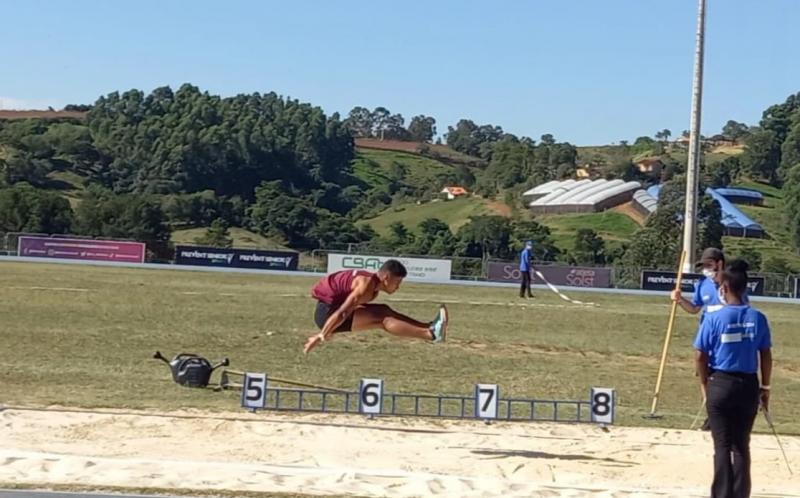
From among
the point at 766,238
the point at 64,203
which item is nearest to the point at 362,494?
the point at 64,203

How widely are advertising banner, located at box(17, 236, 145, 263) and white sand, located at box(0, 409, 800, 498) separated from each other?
41.4 metres

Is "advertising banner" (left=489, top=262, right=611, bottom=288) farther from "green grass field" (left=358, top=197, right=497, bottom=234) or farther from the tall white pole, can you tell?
"green grass field" (left=358, top=197, right=497, bottom=234)

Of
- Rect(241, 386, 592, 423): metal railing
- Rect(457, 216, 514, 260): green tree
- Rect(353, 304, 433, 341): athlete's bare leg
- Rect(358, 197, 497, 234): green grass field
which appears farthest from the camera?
Rect(358, 197, 497, 234): green grass field

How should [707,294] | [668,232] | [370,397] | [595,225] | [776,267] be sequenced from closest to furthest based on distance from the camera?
[707,294] → [370,397] → [776,267] → [668,232] → [595,225]

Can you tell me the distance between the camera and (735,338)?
320 inches

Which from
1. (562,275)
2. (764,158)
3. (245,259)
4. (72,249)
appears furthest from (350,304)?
(764,158)

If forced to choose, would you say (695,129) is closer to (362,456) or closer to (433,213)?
(362,456)

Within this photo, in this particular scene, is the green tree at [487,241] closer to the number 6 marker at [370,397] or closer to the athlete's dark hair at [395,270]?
the number 6 marker at [370,397]

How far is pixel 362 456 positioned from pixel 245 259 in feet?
139

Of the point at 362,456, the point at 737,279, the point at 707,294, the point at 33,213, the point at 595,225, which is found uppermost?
the point at 595,225

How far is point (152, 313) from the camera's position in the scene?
2347 cm

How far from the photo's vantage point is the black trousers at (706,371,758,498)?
8164 millimetres

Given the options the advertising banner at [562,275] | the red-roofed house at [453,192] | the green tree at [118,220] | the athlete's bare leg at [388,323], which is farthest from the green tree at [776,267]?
the athlete's bare leg at [388,323]

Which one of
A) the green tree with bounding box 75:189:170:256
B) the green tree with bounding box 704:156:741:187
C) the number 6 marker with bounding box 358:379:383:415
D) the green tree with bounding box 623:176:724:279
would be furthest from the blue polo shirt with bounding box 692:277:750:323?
the green tree with bounding box 704:156:741:187
